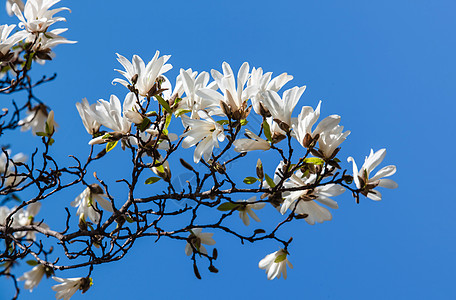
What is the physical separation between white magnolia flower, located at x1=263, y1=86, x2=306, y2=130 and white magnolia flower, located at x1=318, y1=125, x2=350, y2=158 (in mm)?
85

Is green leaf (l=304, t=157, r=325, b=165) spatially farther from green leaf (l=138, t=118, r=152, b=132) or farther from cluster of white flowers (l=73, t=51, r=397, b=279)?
green leaf (l=138, t=118, r=152, b=132)

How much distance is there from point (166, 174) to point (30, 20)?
0.61m

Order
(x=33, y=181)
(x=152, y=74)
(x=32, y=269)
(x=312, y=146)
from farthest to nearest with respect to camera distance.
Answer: (x=32, y=269) < (x=33, y=181) < (x=152, y=74) < (x=312, y=146)

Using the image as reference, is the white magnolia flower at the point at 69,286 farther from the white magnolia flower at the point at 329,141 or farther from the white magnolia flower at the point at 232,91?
the white magnolia flower at the point at 329,141

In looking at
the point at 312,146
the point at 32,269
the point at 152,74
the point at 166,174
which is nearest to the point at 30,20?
the point at 152,74

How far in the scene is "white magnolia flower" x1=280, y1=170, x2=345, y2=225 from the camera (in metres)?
1.14

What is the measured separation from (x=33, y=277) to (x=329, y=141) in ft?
3.50

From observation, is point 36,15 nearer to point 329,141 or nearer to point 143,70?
point 143,70

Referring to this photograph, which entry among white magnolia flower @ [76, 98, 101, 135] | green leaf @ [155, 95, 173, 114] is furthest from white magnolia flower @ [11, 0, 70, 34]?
green leaf @ [155, 95, 173, 114]

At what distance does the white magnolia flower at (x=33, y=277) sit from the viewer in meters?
1.49

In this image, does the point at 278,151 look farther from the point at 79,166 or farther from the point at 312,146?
the point at 79,166

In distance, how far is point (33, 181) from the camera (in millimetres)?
1339

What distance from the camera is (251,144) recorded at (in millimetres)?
1097

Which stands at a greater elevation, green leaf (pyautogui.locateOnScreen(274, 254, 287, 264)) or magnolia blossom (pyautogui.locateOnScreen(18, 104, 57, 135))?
magnolia blossom (pyautogui.locateOnScreen(18, 104, 57, 135))
